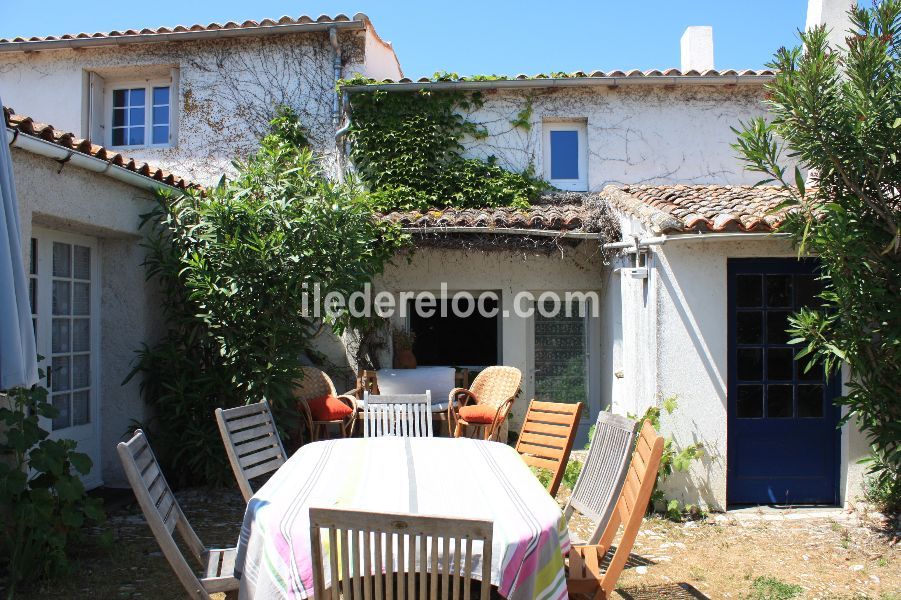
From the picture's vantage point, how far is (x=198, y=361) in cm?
766

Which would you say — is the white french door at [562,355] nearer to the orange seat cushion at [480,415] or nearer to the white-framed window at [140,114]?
the orange seat cushion at [480,415]

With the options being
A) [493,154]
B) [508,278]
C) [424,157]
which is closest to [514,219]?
[508,278]

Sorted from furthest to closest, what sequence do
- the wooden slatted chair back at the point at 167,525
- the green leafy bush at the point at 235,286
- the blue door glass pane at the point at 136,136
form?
the blue door glass pane at the point at 136,136, the green leafy bush at the point at 235,286, the wooden slatted chair back at the point at 167,525

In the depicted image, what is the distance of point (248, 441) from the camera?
532 centimetres

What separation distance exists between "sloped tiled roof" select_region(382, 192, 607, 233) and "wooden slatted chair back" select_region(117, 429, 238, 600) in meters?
5.86

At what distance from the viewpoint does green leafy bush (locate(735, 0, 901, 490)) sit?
18.1 feet

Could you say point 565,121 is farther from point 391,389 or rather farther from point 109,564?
point 109,564

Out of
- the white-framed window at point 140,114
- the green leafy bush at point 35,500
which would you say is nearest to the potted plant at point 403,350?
the white-framed window at point 140,114

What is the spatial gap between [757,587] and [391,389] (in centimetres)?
555

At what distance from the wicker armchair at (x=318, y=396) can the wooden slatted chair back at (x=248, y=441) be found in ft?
10.2

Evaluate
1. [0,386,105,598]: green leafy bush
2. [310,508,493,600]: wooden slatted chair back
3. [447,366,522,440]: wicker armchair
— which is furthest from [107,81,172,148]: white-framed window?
[310,508,493,600]: wooden slatted chair back

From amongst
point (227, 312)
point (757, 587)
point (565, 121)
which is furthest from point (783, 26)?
point (227, 312)

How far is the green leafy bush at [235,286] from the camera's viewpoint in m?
7.18

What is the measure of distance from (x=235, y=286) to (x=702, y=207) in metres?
4.88
